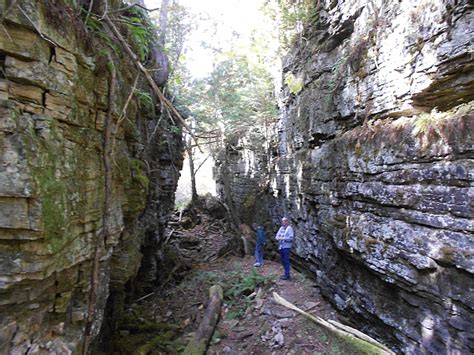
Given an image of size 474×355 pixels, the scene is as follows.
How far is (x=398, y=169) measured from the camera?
514 cm

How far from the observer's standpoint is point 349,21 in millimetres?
7336

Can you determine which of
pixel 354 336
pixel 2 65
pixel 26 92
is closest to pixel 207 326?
pixel 354 336

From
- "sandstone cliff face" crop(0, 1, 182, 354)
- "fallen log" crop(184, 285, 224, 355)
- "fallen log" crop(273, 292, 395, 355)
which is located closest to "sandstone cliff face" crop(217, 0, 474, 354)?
"fallen log" crop(273, 292, 395, 355)

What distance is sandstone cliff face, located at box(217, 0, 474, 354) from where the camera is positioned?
13.6 ft

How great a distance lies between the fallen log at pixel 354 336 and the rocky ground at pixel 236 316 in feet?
0.41

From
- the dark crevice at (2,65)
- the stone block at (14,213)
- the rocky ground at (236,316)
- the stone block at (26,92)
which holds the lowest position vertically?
the rocky ground at (236,316)

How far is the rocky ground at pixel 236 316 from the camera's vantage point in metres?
6.45

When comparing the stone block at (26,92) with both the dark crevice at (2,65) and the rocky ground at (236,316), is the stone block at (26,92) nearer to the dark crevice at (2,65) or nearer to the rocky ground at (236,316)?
the dark crevice at (2,65)

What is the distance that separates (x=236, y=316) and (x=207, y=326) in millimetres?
952

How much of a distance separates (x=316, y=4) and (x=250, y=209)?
10.0 metres

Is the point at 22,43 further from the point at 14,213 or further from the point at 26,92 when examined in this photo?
the point at 14,213

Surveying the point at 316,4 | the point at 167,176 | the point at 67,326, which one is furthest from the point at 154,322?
the point at 316,4

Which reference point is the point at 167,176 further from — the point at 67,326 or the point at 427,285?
the point at 427,285

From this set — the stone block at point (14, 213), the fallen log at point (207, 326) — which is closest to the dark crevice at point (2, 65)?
the stone block at point (14, 213)
